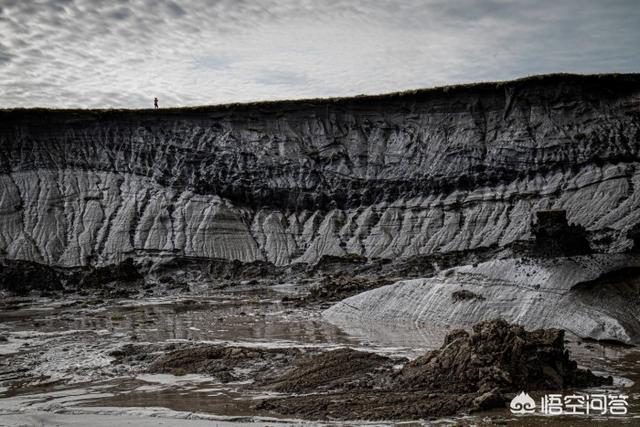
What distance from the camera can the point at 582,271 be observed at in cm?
1445

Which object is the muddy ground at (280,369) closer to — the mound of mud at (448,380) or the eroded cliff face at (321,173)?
the mound of mud at (448,380)

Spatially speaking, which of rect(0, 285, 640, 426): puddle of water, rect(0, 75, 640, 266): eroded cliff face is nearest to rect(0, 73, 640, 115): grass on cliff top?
rect(0, 75, 640, 266): eroded cliff face

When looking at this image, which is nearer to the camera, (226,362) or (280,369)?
(280,369)

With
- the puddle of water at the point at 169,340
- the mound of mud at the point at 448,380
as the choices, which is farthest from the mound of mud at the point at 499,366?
the puddle of water at the point at 169,340

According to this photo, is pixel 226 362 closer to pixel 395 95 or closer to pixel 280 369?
pixel 280 369

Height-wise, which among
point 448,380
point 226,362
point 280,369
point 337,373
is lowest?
point 226,362

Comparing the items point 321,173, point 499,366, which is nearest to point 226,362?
point 499,366

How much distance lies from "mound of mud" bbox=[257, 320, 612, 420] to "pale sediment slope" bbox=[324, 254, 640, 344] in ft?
12.1

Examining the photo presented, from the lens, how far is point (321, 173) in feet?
125

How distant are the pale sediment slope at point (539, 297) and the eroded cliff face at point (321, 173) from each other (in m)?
14.3

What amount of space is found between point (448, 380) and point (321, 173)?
2859cm

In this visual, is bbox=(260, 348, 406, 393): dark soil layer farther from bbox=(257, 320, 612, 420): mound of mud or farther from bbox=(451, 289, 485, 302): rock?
bbox=(451, 289, 485, 302): rock

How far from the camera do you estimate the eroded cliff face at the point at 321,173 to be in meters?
32.4

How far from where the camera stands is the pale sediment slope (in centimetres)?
1386
